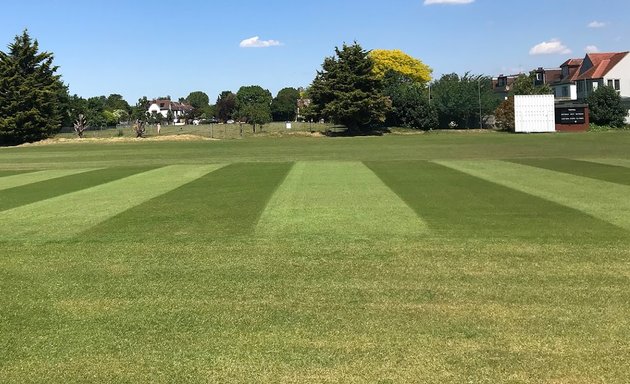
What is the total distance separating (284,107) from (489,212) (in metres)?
156

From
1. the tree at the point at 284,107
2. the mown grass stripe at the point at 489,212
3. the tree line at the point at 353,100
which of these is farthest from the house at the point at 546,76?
the mown grass stripe at the point at 489,212

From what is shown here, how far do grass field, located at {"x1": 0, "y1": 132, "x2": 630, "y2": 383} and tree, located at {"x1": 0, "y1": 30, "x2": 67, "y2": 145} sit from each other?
5656cm

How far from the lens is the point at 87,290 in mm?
6648

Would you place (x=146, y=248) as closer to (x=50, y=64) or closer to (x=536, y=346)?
(x=536, y=346)

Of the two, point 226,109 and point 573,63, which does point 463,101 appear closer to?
point 573,63

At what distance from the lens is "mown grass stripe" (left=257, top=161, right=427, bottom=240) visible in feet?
32.8

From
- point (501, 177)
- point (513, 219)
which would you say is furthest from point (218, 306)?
point (501, 177)

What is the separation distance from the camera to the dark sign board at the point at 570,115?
208 ft

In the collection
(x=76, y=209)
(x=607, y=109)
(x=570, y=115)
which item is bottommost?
(x=76, y=209)

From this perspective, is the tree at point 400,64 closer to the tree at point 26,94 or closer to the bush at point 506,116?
the bush at point 506,116

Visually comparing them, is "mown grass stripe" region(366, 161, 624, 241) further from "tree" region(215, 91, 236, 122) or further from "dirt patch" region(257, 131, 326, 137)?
"tree" region(215, 91, 236, 122)

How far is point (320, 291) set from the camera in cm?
647

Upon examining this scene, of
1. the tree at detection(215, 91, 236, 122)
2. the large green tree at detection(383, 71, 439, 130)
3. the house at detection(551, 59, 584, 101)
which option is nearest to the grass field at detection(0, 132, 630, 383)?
the large green tree at detection(383, 71, 439, 130)

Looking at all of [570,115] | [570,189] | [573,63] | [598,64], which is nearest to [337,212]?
[570,189]
